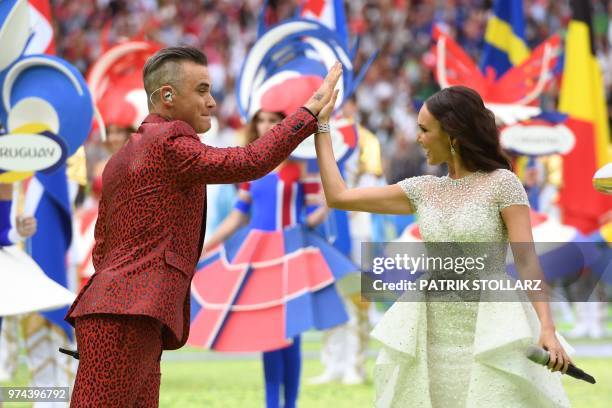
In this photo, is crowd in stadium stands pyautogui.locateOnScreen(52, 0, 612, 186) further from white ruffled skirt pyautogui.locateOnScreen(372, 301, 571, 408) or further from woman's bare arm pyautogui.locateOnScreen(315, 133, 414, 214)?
white ruffled skirt pyautogui.locateOnScreen(372, 301, 571, 408)

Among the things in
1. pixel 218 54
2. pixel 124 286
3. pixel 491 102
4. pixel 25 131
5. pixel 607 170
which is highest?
pixel 218 54

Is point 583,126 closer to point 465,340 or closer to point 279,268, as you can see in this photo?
point 279,268

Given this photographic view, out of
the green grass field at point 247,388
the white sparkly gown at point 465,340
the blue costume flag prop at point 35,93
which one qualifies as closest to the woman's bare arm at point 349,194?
the white sparkly gown at point 465,340

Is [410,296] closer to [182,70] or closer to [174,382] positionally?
[182,70]

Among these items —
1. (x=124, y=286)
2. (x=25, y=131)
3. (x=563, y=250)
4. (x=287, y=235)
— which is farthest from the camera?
(x=563, y=250)

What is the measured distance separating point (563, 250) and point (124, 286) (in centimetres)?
590

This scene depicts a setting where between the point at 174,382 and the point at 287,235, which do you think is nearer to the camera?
the point at 287,235

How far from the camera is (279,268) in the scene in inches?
277

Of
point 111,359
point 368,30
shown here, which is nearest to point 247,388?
point 111,359

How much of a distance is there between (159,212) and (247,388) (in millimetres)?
5427

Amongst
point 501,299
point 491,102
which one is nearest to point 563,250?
point 491,102

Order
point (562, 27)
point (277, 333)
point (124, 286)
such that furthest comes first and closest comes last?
point (562, 27)
point (277, 333)
point (124, 286)

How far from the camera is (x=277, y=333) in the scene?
6.74 metres

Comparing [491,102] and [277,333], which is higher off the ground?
[491,102]
